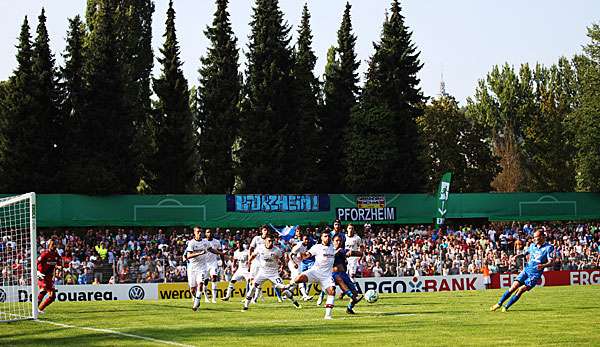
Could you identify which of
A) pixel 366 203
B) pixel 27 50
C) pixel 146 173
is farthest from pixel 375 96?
pixel 27 50

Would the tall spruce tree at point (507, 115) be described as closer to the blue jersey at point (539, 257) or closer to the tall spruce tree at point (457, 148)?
the tall spruce tree at point (457, 148)

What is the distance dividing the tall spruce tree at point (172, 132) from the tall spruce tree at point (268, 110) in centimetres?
444

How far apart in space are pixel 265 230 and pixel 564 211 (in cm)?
4413

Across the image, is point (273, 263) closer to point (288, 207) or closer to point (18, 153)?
point (288, 207)

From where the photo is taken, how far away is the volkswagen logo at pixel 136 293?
148ft

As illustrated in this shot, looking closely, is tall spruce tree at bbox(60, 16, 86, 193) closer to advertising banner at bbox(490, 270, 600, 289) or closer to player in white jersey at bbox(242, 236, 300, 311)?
advertising banner at bbox(490, 270, 600, 289)

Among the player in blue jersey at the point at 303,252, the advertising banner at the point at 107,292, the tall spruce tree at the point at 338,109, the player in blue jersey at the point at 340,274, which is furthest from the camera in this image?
the tall spruce tree at the point at 338,109

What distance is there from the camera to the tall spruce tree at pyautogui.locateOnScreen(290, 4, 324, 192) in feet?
243

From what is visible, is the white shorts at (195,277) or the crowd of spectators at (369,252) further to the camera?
the crowd of spectators at (369,252)

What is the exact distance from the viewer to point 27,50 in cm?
6506

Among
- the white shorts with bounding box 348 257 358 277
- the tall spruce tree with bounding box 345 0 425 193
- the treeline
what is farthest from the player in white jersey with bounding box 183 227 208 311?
the tall spruce tree with bounding box 345 0 425 193

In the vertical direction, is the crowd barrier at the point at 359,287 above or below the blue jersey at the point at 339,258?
below

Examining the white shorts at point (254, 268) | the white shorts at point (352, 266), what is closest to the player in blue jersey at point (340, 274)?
the white shorts at point (254, 268)

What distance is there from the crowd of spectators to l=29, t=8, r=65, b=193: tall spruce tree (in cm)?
773
